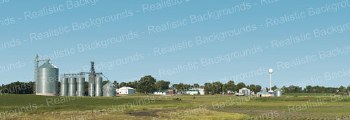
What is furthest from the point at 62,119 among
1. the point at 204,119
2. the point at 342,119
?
the point at 342,119

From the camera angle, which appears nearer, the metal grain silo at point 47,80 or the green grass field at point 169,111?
the green grass field at point 169,111

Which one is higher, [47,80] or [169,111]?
[47,80]

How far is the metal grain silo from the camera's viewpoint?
625ft

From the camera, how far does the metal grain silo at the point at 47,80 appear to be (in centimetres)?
19062

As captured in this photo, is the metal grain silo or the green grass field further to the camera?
the metal grain silo

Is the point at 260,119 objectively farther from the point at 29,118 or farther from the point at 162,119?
the point at 29,118

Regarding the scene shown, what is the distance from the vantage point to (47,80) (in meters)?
192

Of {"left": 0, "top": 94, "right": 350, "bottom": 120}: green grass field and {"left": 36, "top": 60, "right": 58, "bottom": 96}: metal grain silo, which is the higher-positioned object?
{"left": 36, "top": 60, "right": 58, "bottom": 96}: metal grain silo

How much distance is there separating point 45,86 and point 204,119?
134 meters

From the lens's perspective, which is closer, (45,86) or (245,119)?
(245,119)

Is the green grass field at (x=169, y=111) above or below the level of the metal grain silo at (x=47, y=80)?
below

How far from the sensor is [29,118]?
215 feet

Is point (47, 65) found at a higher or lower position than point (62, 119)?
higher

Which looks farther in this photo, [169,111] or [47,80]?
[47,80]
